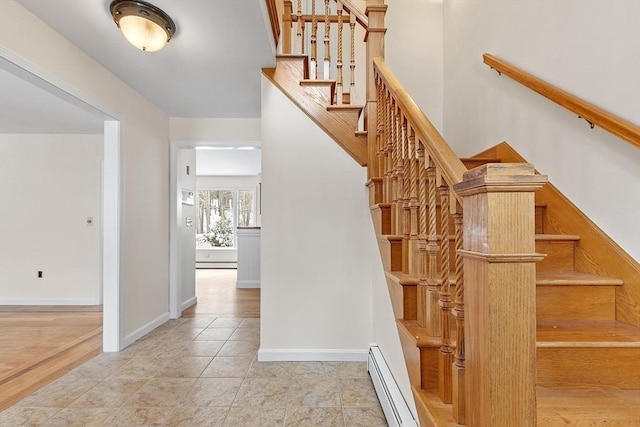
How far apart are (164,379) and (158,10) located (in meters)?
2.25

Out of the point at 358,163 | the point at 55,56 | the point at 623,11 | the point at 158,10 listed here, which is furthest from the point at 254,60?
the point at 623,11

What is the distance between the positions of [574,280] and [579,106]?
0.81m

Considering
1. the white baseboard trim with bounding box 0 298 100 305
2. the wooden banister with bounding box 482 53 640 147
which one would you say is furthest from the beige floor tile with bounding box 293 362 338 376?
the white baseboard trim with bounding box 0 298 100 305

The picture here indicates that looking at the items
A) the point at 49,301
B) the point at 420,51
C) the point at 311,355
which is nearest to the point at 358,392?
the point at 311,355

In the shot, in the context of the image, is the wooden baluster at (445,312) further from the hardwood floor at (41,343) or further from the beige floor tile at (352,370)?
the hardwood floor at (41,343)

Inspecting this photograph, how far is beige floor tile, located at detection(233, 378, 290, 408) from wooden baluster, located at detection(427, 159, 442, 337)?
1.12m

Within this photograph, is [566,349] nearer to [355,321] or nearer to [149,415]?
[355,321]

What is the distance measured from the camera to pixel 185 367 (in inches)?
91.4

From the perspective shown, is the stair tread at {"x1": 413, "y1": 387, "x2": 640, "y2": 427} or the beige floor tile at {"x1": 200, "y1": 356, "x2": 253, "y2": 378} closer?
the stair tread at {"x1": 413, "y1": 387, "x2": 640, "y2": 427}

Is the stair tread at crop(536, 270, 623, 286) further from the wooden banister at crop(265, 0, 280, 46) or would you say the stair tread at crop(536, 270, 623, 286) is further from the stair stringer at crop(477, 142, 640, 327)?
the wooden banister at crop(265, 0, 280, 46)

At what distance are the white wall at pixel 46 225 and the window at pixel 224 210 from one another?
175 inches

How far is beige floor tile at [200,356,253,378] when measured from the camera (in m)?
2.21

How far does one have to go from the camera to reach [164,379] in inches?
84.5

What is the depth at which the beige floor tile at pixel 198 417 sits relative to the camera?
167 cm
